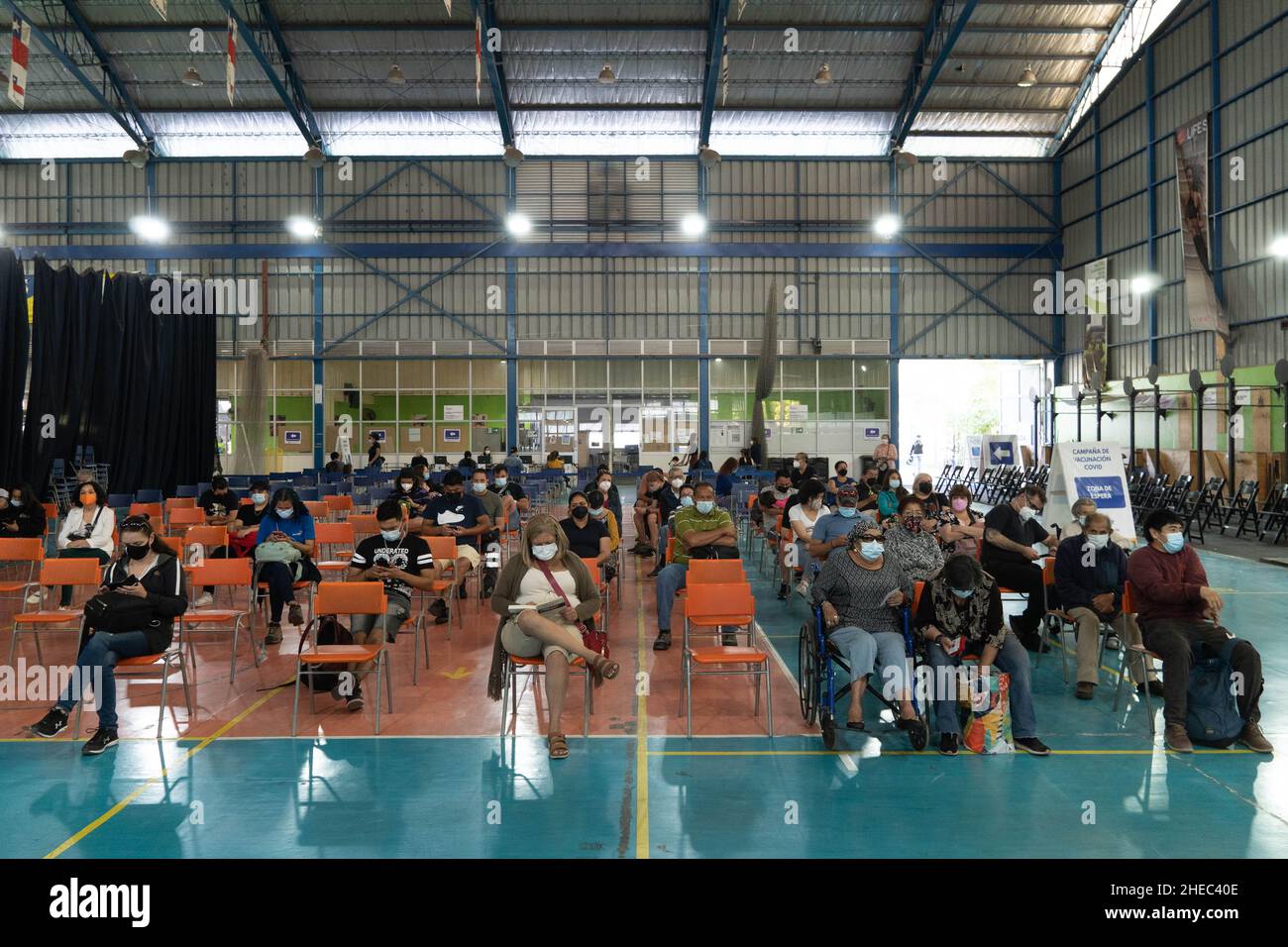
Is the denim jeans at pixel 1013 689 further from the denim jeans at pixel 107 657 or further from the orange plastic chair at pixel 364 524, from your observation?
the orange plastic chair at pixel 364 524

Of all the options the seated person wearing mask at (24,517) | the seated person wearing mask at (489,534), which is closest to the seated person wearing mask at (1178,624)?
the seated person wearing mask at (489,534)

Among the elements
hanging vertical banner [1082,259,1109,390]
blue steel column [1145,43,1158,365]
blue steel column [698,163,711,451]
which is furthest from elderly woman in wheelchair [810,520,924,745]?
blue steel column [698,163,711,451]

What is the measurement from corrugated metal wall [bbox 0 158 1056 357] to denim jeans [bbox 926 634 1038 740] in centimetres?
2539

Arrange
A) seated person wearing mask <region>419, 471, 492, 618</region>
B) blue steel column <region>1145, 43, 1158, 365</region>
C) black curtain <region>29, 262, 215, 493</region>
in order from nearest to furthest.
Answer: seated person wearing mask <region>419, 471, 492, 618</region>
black curtain <region>29, 262, 215, 493</region>
blue steel column <region>1145, 43, 1158, 365</region>

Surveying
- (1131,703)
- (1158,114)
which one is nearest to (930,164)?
(1158,114)

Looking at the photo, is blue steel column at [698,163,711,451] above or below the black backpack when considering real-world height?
above

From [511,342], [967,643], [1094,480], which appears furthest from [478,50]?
[967,643]

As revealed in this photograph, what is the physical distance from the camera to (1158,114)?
24656 millimetres

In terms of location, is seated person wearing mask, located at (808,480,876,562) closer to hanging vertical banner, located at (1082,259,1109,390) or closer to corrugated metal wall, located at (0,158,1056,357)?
hanging vertical banner, located at (1082,259,1109,390)

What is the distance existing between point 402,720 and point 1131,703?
5.18m

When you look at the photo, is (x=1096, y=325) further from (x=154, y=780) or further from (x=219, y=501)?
(x=154, y=780)

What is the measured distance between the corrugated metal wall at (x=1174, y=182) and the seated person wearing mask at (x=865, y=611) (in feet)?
59.6

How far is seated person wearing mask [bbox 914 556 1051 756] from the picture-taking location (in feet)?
19.1

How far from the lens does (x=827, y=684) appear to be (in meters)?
5.95
